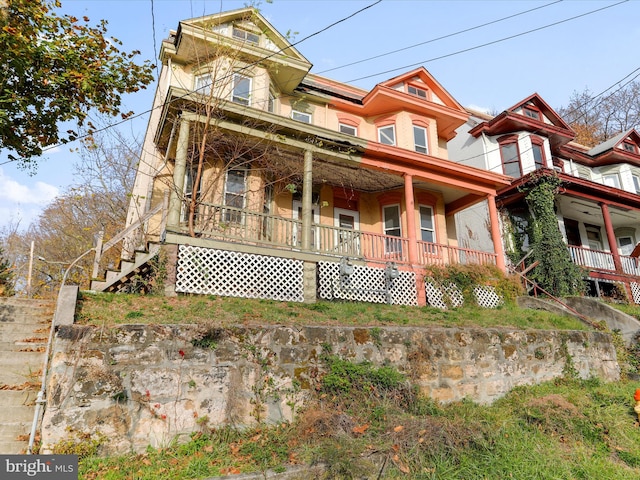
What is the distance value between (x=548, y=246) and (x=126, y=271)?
13423 millimetres

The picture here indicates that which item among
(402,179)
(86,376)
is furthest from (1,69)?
(402,179)

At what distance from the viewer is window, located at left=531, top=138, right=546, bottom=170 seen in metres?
17.0

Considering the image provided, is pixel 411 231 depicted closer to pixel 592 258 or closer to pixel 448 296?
pixel 448 296

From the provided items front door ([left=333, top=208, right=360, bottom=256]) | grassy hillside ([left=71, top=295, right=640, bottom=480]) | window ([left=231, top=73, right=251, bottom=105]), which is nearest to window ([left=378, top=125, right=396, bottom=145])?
front door ([left=333, top=208, right=360, bottom=256])

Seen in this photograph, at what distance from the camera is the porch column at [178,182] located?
26.2 ft

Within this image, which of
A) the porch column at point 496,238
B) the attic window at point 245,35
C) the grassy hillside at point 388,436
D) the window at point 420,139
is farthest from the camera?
the window at point 420,139

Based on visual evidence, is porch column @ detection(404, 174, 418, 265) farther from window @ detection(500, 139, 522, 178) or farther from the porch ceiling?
the porch ceiling

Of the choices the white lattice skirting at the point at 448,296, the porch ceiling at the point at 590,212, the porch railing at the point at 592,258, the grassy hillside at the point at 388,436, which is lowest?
the grassy hillside at the point at 388,436

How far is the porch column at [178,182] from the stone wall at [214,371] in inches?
148

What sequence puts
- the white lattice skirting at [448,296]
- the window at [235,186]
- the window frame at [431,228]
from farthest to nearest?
the window frame at [431,228], the window at [235,186], the white lattice skirting at [448,296]

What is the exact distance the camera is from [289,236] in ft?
33.3

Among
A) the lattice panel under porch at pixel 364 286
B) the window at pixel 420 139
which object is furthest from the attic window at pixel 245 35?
the lattice panel under porch at pixel 364 286

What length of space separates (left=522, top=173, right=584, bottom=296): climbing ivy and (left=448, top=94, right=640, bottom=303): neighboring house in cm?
49

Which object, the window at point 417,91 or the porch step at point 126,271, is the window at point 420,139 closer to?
the window at point 417,91
